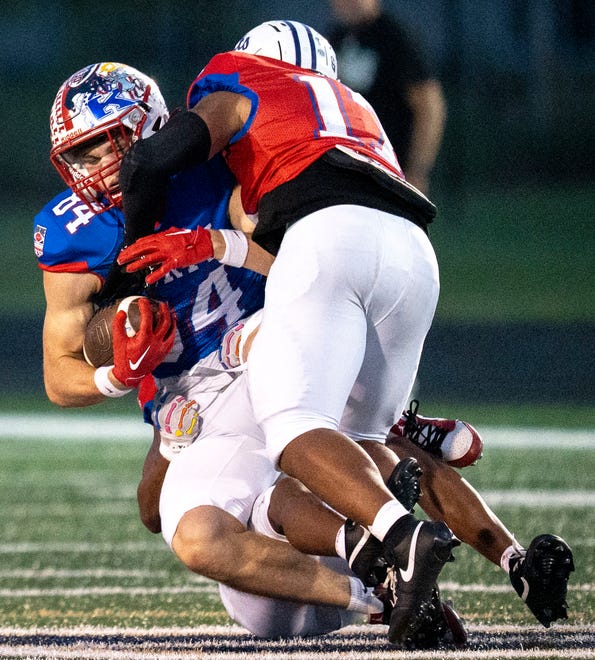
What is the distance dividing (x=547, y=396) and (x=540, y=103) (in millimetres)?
3912

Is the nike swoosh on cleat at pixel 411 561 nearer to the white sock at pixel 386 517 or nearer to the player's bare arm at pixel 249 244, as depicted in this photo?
the white sock at pixel 386 517

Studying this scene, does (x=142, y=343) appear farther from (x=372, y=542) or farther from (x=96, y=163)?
(x=372, y=542)

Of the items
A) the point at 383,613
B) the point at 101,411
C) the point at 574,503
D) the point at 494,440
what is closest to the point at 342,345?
the point at 383,613

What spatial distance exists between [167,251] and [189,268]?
1.22 feet

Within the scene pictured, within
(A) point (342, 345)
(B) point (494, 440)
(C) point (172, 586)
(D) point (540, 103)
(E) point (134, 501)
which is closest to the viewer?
(A) point (342, 345)

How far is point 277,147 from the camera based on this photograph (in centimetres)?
265

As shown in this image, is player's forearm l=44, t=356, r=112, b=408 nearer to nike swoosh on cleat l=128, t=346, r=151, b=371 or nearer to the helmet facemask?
nike swoosh on cleat l=128, t=346, r=151, b=371

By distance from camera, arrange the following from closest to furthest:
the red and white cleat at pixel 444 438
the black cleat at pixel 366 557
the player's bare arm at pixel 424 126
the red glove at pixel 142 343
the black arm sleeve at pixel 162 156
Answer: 1. the black cleat at pixel 366 557
2. the black arm sleeve at pixel 162 156
3. the red glove at pixel 142 343
4. the red and white cleat at pixel 444 438
5. the player's bare arm at pixel 424 126

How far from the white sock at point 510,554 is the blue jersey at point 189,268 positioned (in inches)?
32.2

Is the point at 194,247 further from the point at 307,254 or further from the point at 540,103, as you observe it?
the point at 540,103

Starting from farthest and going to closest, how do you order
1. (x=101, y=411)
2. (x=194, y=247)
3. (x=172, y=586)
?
(x=101, y=411) < (x=172, y=586) < (x=194, y=247)

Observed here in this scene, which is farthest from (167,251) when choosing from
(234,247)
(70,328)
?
(70,328)

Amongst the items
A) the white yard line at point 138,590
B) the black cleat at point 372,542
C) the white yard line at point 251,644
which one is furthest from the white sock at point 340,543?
the white yard line at point 138,590

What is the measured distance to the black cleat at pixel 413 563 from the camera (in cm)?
229
